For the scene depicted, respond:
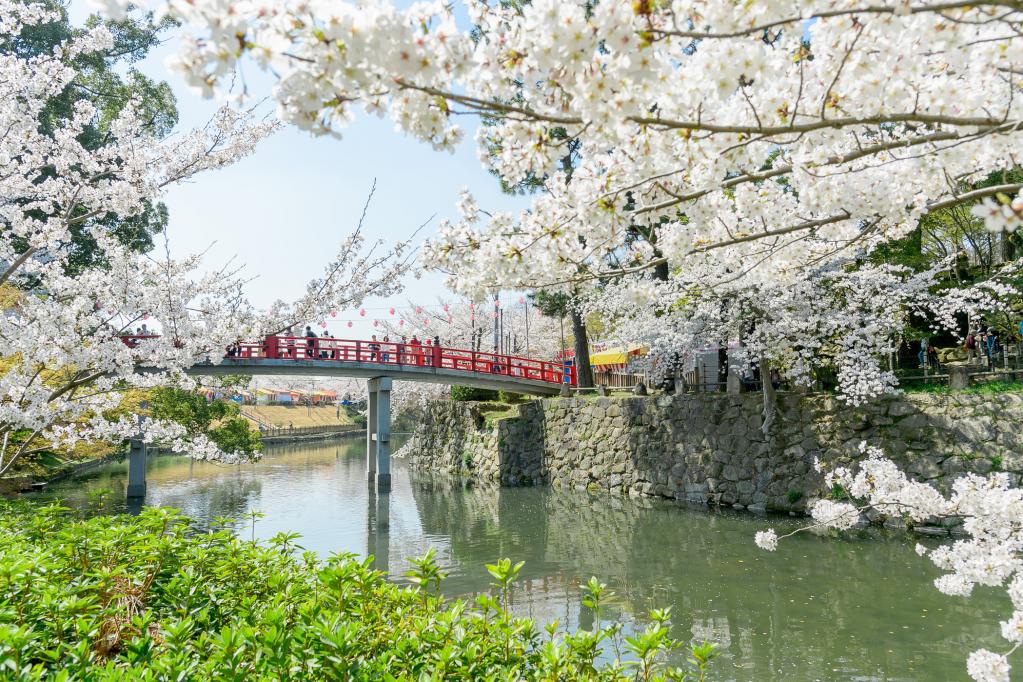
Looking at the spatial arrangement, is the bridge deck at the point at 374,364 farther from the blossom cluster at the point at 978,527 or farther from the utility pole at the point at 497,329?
the blossom cluster at the point at 978,527

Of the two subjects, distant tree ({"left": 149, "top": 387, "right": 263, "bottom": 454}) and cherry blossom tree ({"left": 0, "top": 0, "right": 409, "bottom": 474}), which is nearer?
cherry blossom tree ({"left": 0, "top": 0, "right": 409, "bottom": 474})

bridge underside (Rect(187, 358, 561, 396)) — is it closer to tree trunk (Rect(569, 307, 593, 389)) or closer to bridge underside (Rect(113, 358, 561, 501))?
bridge underside (Rect(113, 358, 561, 501))

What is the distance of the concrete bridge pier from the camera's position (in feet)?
56.5

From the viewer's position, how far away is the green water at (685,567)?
568cm

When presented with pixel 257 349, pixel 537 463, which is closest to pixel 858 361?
pixel 537 463

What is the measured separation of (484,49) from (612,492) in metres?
14.0

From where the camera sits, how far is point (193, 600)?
2.68 meters

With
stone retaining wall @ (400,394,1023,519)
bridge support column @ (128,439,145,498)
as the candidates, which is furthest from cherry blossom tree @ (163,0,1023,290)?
bridge support column @ (128,439,145,498)

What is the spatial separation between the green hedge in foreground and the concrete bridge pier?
46.0 feet

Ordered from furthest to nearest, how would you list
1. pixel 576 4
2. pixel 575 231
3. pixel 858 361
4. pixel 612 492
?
pixel 612 492 < pixel 858 361 < pixel 575 231 < pixel 576 4

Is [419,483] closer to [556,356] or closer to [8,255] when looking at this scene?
[556,356]

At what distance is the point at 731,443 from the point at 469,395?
35.4ft

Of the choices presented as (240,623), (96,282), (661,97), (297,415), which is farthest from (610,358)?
(297,415)

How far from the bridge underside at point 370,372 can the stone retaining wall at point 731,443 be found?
2.73 ft
